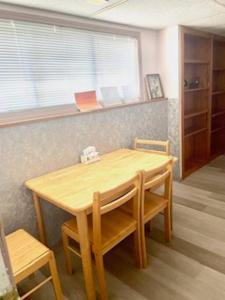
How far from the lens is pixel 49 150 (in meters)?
1.95

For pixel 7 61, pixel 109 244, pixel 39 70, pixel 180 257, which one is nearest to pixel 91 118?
pixel 39 70

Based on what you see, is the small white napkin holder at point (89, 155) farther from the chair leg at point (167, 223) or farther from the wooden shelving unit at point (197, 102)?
the wooden shelving unit at point (197, 102)

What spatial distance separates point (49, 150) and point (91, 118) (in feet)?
1.71

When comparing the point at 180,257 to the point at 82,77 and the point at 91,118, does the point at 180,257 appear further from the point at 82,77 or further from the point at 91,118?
the point at 82,77

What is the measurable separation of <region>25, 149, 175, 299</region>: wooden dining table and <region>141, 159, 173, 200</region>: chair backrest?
7 centimetres

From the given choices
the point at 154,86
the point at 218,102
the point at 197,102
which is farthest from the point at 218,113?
the point at 154,86

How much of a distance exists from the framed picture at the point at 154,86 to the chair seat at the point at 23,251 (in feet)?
7.11

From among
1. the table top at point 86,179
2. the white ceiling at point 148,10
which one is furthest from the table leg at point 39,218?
the white ceiling at point 148,10

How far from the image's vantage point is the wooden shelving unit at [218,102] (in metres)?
3.98

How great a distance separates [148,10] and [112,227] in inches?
72.6

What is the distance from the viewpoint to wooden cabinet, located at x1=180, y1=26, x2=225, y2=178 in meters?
3.39

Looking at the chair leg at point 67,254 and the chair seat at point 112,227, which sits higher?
the chair seat at point 112,227

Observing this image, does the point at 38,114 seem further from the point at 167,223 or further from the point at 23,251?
the point at 167,223

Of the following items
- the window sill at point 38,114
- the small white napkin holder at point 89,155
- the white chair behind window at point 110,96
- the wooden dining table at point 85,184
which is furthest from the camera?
the white chair behind window at point 110,96
